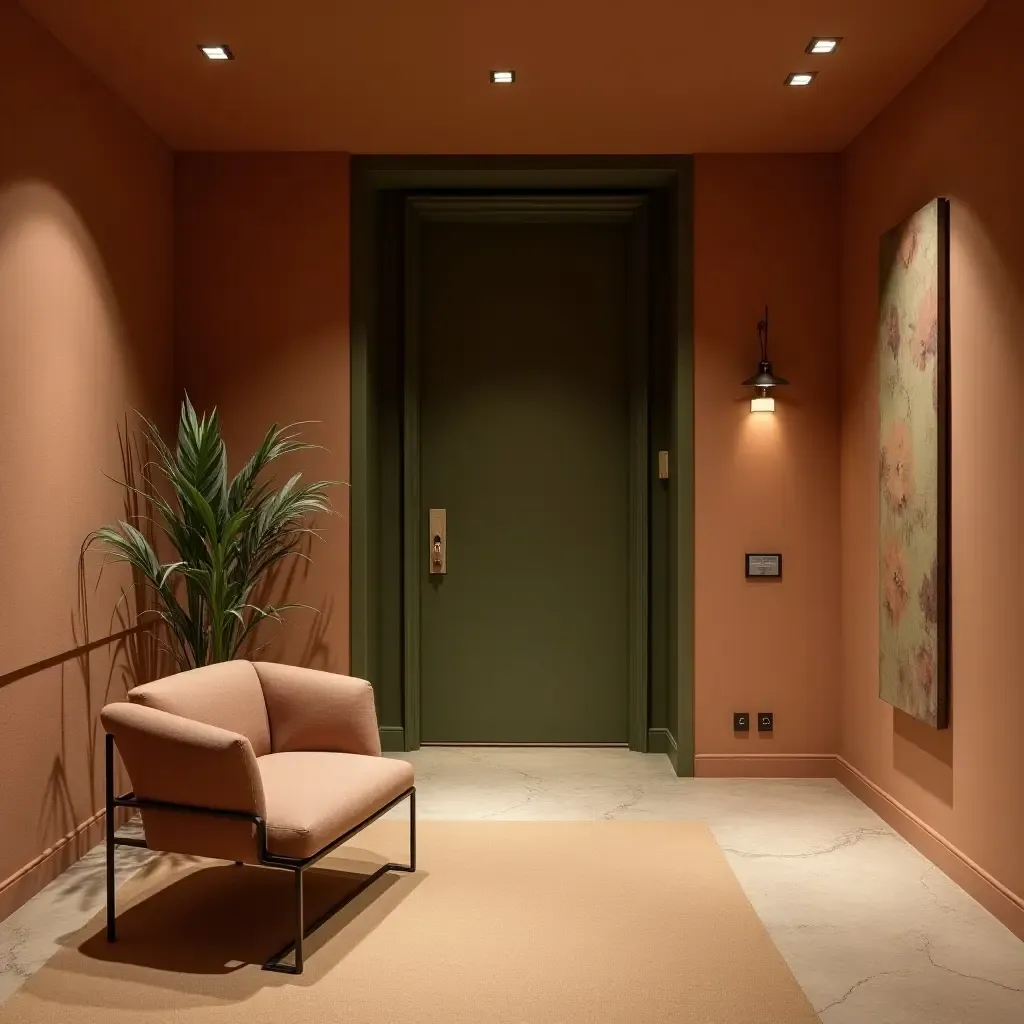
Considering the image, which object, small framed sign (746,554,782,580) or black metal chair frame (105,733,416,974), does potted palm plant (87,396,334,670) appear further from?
small framed sign (746,554,782,580)

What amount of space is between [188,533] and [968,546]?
2.95 metres

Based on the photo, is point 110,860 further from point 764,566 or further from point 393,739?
point 764,566

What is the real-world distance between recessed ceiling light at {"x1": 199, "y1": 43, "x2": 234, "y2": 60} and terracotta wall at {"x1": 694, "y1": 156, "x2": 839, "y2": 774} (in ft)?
7.36

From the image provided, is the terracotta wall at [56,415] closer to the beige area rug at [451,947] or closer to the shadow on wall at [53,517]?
the shadow on wall at [53,517]

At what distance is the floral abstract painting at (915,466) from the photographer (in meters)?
3.76

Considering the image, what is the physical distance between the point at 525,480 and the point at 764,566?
1348 mm

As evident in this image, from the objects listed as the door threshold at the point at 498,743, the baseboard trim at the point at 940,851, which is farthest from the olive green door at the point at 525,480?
the baseboard trim at the point at 940,851

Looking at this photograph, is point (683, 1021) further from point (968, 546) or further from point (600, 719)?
point (600, 719)

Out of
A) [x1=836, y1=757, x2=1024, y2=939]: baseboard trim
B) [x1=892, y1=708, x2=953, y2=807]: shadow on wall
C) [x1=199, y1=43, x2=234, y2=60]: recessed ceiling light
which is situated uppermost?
[x1=199, y1=43, x2=234, y2=60]: recessed ceiling light

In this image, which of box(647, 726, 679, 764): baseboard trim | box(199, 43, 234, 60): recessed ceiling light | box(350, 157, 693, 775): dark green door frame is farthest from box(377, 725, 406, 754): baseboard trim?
box(199, 43, 234, 60): recessed ceiling light

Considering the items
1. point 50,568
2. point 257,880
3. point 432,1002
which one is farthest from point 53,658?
point 432,1002

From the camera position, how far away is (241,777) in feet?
9.69

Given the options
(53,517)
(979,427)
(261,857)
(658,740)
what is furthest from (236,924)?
(979,427)

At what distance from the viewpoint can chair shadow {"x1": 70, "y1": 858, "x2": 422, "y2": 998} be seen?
115 inches
